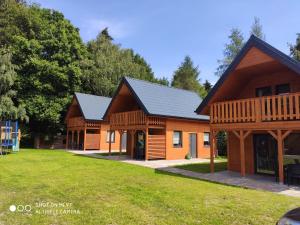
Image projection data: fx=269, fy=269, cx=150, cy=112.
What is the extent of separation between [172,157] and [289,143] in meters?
9.06

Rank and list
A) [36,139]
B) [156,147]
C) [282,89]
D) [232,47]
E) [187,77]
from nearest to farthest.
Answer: [282,89], [156,147], [36,139], [232,47], [187,77]

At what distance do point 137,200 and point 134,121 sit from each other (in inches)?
482

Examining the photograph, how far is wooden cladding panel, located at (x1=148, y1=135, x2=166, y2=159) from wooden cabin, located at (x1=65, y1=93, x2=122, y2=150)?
30.7 ft

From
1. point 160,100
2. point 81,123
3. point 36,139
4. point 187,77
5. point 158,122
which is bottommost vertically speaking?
point 36,139

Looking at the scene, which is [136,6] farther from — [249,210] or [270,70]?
[249,210]

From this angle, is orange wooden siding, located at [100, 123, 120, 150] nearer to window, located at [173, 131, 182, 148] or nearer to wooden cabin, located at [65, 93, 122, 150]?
wooden cabin, located at [65, 93, 122, 150]

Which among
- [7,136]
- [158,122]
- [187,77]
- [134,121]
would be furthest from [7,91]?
[187,77]

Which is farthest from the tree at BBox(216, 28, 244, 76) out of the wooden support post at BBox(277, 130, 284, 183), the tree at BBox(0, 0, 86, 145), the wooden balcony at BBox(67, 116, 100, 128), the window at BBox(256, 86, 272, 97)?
the wooden support post at BBox(277, 130, 284, 183)

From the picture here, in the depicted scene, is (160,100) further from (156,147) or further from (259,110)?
(259,110)

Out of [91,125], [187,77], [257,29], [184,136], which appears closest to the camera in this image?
[184,136]

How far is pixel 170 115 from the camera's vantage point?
19281 mm

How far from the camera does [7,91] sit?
28.1 metres

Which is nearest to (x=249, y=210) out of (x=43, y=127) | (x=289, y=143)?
(x=289, y=143)

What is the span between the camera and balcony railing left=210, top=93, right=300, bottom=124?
10779mm
